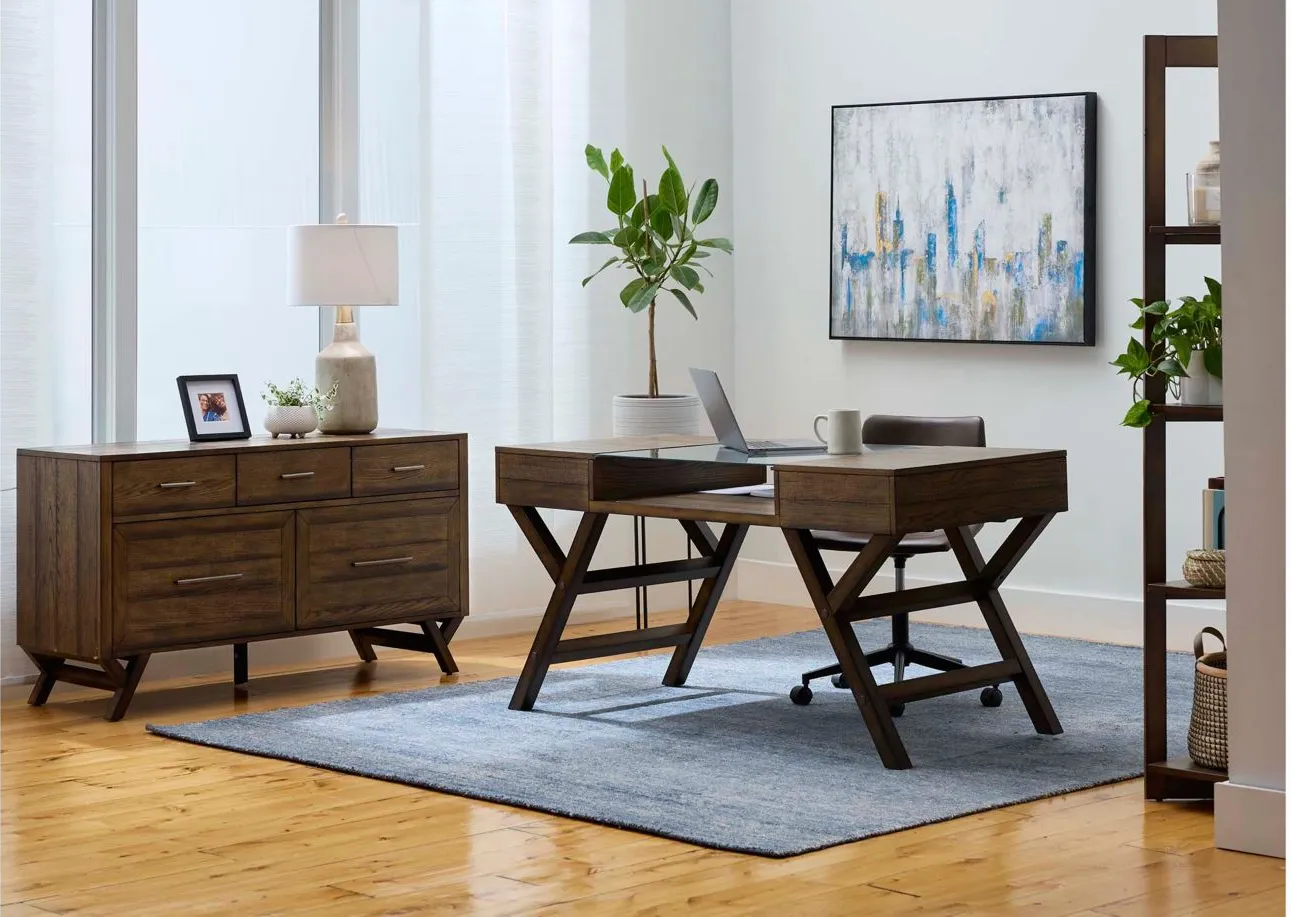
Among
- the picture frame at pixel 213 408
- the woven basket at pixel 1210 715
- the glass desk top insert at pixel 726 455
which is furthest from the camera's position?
the picture frame at pixel 213 408

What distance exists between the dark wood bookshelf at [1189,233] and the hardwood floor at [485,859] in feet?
4.31

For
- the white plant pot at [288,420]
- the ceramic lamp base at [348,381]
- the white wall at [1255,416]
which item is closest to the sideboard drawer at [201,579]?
the white plant pot at [288,420]

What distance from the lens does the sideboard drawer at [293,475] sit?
19.0ft

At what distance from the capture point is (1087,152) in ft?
22.3

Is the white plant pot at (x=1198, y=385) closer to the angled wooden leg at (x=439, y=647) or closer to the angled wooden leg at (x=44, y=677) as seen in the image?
the angled wooden leg at (x=439, y=647)

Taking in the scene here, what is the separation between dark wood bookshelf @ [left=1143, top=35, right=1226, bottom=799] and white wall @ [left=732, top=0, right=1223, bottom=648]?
2096mm

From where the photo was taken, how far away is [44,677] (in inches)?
230

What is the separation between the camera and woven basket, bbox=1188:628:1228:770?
4.30m

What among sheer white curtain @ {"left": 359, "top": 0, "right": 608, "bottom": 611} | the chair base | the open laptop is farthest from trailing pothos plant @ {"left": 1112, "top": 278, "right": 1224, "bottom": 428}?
sheer white curtain @ {"left": 359, "top": 0, "right": 608, "bottom": 611}

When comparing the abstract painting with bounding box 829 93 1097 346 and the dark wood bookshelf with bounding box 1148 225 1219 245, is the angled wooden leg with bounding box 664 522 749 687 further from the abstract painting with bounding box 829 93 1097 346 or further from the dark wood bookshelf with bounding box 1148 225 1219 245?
the dark wood bookshelf with bounding box 1148 225 1219 245

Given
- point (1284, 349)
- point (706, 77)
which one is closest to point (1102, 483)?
point (706, 77)

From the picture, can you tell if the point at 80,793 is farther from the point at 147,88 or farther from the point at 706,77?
the point at 706,77

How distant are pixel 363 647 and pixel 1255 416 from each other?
11.6ft

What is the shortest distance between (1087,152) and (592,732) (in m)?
2.95
